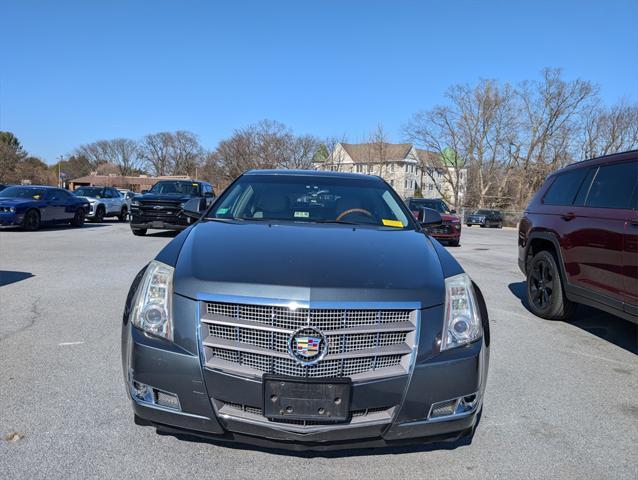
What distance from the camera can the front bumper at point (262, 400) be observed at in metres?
2.35

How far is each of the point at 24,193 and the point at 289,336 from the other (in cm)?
1748

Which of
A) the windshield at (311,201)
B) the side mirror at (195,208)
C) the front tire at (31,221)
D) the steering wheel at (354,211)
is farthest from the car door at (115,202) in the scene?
the steering wheel at (354,211)

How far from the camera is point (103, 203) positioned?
22.6 metres

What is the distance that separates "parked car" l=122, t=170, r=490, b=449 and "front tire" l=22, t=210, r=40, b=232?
15.6 metres

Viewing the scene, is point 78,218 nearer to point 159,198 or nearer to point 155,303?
point 159,198

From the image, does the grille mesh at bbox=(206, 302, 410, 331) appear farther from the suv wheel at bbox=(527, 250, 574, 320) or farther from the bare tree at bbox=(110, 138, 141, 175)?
the bare tree at bbox=(110, 138, 141, 175)

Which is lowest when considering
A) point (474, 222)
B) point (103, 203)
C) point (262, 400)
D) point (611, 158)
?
point (474, 222)

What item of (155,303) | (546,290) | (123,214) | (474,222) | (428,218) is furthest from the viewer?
(474,222)

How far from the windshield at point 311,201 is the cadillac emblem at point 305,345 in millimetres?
1542

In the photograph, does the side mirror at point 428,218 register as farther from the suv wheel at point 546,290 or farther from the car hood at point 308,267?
the suv wheel at point 546,290

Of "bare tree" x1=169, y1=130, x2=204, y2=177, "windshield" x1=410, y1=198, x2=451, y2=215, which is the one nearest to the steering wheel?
"windshield" x1=410, y1=198, x2=451, y2=215

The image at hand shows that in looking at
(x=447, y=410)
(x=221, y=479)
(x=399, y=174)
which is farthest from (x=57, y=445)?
(x=399, y=174)

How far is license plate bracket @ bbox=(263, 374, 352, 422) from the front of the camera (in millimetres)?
2332

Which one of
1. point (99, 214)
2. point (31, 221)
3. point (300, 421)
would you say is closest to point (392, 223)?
point (300, 421)
